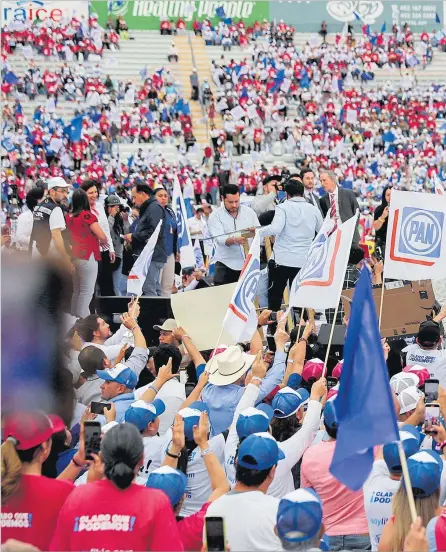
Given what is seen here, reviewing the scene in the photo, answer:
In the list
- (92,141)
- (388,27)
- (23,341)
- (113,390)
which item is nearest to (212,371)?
(113,390)

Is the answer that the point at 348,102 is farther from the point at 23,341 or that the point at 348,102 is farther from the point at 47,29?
the point at 23,341

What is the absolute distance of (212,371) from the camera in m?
6.35

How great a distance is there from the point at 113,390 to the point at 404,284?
4.13 m

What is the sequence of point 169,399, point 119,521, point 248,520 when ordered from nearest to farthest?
1. point 119,521
2. point 248,520
3. point 169,399

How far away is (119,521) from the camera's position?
12.4ft

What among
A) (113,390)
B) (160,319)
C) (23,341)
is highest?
(23,341)

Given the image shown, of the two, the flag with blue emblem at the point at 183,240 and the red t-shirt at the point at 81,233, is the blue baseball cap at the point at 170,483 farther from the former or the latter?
the flag with blue emblem at the point at 183,240

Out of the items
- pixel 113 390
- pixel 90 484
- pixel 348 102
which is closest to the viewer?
pixel 90 484

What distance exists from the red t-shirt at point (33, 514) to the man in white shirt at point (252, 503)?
0.51 m

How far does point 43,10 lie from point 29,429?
42.4 m

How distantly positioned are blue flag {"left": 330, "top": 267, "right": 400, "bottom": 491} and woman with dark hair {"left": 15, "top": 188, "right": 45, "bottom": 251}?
20.0 ft

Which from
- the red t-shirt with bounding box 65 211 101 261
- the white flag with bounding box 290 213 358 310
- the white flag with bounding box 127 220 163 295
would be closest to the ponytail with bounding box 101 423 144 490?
the white flag with bounding box 290 213 358 310

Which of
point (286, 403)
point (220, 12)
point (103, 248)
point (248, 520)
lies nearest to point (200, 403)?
point (286, 403)

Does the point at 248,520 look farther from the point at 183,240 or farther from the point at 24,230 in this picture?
the point at 183,240
